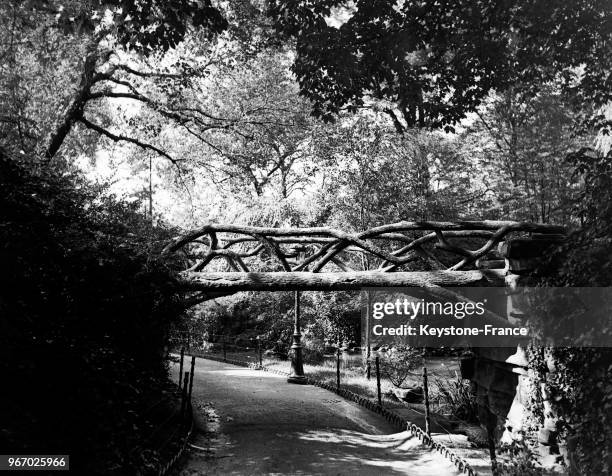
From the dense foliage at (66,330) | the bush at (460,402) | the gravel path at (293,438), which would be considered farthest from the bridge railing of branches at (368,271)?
the bush at (460,402)

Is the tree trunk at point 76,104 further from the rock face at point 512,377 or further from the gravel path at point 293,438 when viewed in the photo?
the rock face at point 512,377

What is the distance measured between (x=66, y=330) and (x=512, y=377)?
6.50 metres

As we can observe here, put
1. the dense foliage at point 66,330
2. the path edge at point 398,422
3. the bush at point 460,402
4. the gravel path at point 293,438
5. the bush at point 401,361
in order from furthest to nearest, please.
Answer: the bush at point 401,361
the bush at point 460,402
the gravel path at point 293,438
the path edge at point 398,422
the dense foliage at point 66,330

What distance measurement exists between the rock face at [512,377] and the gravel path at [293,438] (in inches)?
49.2

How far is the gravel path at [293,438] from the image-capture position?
7008 mm

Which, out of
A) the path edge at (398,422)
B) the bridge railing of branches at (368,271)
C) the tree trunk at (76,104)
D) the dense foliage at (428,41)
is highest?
the tree trunk at (76,104)

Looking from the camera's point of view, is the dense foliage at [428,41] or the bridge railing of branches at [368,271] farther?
the bridge railing of branches at [368,271]

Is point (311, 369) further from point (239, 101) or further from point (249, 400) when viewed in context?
point (239, 101)

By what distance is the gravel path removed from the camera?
7008mm

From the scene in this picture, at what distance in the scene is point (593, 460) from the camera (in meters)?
4.01

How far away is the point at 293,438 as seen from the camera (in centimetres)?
861

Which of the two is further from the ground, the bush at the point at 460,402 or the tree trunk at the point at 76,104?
the tree trunk at the point at 76,104

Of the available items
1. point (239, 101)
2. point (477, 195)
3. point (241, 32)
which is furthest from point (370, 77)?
point (477, 195)

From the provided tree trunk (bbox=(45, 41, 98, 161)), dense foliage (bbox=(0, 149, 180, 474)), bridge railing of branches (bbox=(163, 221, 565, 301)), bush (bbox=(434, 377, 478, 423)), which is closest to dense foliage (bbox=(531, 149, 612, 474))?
bridge railing of branches (bbox=(163, 221, 565, 301))
